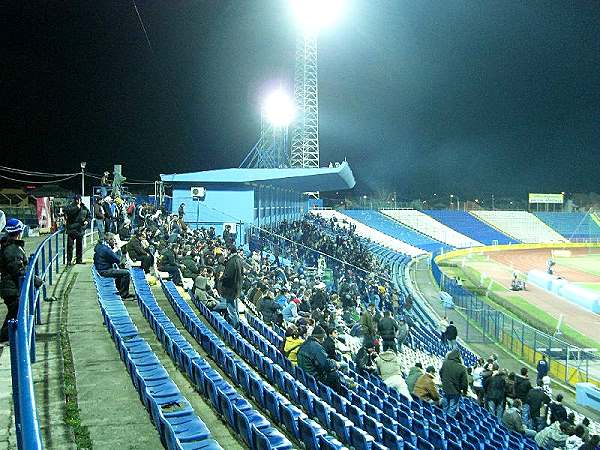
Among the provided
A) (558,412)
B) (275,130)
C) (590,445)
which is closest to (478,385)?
(558,412)

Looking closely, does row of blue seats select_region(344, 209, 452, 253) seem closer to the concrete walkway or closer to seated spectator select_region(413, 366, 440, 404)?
the concrete walkway

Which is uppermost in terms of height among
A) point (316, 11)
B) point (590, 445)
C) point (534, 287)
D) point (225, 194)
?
point (316, 11)

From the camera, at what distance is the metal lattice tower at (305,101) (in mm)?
39750

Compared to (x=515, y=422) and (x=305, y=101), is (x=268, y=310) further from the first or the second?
(x=305, y=101)

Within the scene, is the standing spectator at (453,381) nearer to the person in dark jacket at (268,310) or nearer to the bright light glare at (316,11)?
the person in dark jacket at (268,310)

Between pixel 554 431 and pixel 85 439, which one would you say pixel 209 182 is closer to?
pixel 554 431

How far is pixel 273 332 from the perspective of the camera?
393 inches

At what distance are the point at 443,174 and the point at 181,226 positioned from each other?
9059cm

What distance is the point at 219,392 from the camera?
551 centimetres

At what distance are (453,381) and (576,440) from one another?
1671 mm

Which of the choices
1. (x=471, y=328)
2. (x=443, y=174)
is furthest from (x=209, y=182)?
(x=443, y=174)

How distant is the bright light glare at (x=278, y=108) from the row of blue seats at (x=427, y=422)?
29.4 meters

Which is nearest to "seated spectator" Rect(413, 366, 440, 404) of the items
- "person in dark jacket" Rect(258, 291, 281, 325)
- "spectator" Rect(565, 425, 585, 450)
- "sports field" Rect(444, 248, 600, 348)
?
"spectator" Rect(565, 425, 585, 450)

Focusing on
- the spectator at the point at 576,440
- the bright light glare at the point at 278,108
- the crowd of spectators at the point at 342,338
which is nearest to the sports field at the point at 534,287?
the crowd of spectators at the point at 342,338
